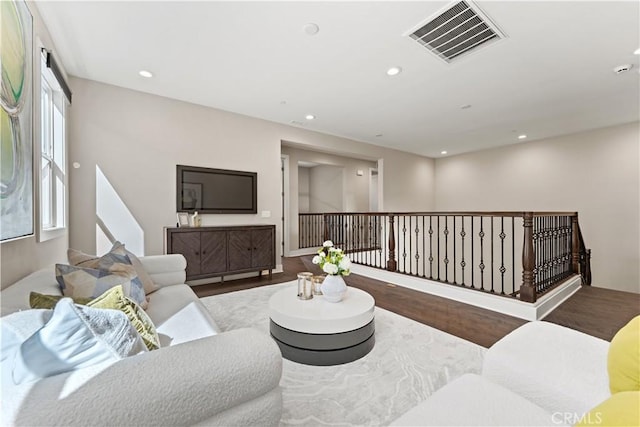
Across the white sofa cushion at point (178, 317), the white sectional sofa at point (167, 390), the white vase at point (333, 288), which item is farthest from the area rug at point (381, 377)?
the white sectional sofa at point (167, 390)

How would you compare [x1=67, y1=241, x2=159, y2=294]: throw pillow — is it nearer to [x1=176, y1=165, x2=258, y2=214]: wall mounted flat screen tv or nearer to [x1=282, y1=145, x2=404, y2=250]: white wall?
[x1=176, y1=165, x2=258, y2=214]: wall mounted flat screen tv

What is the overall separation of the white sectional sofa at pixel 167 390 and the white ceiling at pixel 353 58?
237 cm

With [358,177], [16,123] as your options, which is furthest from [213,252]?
[358,177]

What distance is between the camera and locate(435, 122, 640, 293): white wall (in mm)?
4973

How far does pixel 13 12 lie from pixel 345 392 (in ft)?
9.06

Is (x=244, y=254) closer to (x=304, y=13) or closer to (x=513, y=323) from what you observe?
(x=304, y=13)

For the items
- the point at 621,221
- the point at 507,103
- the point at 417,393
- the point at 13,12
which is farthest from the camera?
the point at 621,221

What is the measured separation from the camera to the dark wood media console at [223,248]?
364 cm

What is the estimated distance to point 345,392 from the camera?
64.1 inches

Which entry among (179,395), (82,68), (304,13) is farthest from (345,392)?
(82,68)

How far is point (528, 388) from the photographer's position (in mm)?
1011

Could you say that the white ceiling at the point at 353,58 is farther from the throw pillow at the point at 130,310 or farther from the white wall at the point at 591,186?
the throw pillow at the point at 130,310

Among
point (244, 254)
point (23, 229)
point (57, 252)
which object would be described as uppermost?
point (23, 229)

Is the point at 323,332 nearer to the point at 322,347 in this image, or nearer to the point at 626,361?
the point at 322,347
